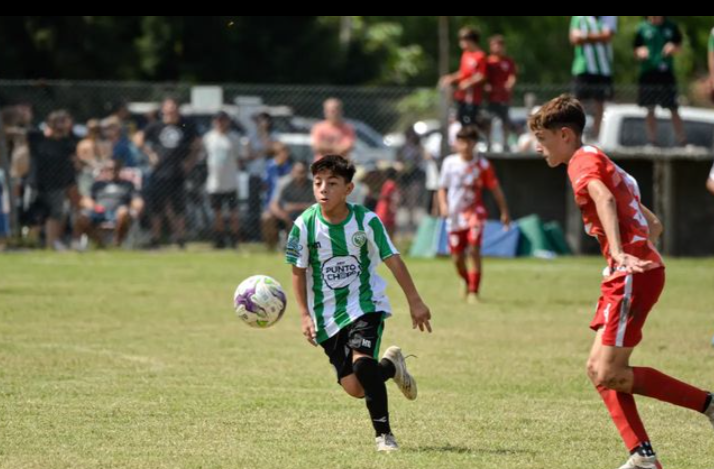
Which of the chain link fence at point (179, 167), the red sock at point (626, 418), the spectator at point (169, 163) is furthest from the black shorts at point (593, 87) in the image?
the red sock at point (626, 418)

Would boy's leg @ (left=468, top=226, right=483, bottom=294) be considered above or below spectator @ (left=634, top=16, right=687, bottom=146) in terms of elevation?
below

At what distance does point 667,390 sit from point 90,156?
1416 cm

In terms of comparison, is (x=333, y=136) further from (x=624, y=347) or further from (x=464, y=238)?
(x=624, y=347)

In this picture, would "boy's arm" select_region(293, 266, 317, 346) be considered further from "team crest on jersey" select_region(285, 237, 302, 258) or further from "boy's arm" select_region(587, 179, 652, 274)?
"boy's arm" select_region(587, 179, 652, 274)

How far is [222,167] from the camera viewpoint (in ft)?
63.0

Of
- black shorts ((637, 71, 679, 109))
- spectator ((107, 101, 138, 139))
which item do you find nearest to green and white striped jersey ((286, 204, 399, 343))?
black shorts ((637, 71, 679, 109))

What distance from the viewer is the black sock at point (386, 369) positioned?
6723mm

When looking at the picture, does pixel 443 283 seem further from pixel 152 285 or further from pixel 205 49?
pixel 205 49

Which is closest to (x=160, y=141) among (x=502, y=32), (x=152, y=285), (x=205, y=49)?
(x=152, y=285)

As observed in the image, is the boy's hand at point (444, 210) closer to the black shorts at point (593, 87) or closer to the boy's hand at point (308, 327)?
the black shorts at point (593, 87)

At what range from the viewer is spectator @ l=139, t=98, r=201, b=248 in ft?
62.4

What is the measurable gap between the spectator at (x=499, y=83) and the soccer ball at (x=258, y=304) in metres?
11.5

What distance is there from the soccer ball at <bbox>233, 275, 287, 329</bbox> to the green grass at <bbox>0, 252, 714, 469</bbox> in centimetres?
56

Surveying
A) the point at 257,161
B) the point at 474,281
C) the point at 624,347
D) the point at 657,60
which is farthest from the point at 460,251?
the point at 624,347
